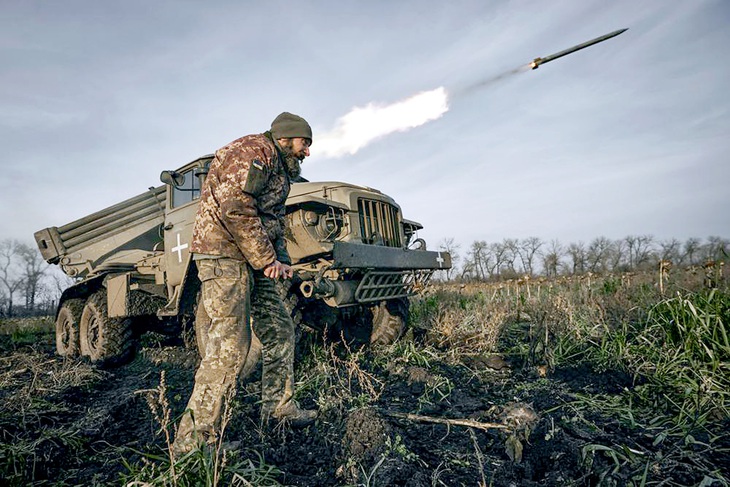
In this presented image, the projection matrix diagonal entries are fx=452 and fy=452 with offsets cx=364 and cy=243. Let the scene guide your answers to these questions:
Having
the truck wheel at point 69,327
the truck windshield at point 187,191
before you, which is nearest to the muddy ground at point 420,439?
the truck windshield at point 187,191

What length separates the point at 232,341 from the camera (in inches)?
108

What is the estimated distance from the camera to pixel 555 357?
4.45 meters

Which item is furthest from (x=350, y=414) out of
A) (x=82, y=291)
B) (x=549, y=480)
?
(x=82, y=291)

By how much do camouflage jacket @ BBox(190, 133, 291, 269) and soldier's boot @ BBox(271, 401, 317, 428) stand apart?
1.03 m

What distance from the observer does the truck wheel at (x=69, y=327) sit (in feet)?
24.5

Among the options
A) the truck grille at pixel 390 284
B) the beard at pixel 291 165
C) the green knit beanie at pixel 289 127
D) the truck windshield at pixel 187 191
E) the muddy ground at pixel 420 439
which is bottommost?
the muddy ground at pixel 420 439

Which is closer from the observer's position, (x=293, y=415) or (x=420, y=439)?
Result: (x=420, y=439)

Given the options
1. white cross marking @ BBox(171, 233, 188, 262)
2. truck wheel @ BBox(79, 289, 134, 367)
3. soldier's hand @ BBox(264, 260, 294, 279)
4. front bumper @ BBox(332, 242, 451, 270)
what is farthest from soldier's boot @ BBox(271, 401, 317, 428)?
truck wheel @ BBox(79, 289, 134, 367)

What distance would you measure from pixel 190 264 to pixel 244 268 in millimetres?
2091

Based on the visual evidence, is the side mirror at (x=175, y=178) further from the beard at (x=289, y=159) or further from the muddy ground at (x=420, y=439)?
the beard at (x=289, y=159)

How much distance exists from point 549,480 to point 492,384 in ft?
6.32

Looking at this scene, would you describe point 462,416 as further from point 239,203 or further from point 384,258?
point 384,258

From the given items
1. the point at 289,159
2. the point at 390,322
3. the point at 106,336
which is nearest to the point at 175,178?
the point at 106,336

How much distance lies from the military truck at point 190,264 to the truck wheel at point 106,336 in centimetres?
1
